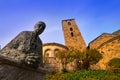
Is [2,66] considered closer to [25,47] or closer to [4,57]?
[4,57]

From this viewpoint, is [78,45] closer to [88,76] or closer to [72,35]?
[72,35]

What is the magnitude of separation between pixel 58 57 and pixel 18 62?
105ft

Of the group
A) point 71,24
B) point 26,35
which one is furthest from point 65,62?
point 26,35

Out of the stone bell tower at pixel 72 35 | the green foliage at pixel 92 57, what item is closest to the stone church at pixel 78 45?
the stone bell tower at pixel 72 35

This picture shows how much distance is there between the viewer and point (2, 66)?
10.8 feet

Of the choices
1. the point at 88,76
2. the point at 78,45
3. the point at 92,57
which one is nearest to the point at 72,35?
the point at 78,45

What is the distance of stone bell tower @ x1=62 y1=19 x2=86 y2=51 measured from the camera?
5309cm

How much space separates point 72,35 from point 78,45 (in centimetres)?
374

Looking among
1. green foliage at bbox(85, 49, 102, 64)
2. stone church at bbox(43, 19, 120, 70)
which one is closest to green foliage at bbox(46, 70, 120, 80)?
green foliage at bbox(85, 49, 102, 64)

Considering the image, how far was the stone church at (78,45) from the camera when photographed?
1558 inches

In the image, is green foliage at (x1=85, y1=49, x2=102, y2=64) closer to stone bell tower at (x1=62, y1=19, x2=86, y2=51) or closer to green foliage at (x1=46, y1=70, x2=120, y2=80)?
green foliage at (x1=46, y1=70, x2=120, y2=80)

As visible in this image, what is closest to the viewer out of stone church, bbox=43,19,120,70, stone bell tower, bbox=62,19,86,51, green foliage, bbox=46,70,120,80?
green foliage, bbox=46,70,120,80

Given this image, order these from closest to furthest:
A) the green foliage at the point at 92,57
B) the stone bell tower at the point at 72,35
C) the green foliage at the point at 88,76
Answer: the green foliage at the point at 88,76 < the green foliage at the point at 92,57 < the stone bell tower at the point at 72,35

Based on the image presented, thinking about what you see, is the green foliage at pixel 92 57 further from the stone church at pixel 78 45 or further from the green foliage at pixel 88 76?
the green foliage at pixel 88 76
